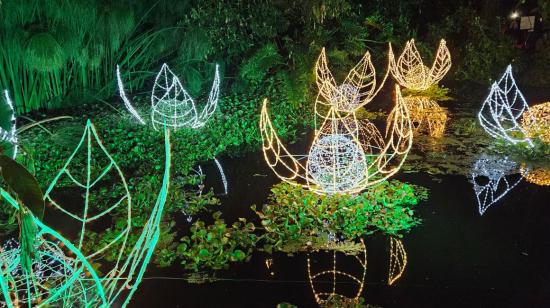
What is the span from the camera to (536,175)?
6.01m

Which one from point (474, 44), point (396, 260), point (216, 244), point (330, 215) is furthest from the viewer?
point (474, 44)

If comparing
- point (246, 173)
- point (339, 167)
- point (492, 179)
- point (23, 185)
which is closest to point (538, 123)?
point (492, 179)

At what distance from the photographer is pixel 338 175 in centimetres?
486

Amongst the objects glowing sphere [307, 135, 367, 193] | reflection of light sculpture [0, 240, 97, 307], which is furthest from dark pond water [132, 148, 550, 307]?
glowing sphere [307, 135, 367, 193]

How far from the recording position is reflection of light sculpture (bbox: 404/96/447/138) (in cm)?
862

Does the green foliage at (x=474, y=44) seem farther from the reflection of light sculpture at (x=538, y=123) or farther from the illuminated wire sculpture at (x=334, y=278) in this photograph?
the illuminated wire sculpture at (x=334, y=278)

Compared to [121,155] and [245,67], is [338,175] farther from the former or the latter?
[245,67]

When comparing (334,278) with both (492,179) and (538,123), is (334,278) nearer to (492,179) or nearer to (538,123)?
(492,179)

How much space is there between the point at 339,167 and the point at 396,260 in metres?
1.17

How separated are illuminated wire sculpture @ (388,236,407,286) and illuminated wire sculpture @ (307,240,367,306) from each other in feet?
0.70

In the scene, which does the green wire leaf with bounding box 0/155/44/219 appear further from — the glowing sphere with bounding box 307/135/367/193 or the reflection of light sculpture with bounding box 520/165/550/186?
the reflection of light sculpture with bounding box 520/165/550/186

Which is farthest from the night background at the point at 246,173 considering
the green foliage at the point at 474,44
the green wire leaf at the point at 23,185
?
the green foliage at the point at 474,44

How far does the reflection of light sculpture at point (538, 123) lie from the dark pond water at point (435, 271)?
2.01m

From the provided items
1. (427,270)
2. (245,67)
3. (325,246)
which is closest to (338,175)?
(325,246)
